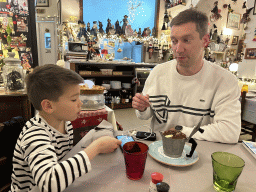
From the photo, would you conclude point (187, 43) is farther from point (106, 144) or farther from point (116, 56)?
point (116, 56)

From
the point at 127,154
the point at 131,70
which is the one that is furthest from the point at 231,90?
the point at 131,70

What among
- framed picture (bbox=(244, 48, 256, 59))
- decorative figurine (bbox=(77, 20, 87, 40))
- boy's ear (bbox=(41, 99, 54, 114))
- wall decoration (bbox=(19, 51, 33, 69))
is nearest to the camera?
boy's ear (bbox=(41, 99, 54, 114))

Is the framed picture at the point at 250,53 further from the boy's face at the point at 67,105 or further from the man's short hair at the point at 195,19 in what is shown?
Answer: the boy's face at the point at 67,105

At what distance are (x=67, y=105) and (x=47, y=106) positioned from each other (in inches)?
3.8

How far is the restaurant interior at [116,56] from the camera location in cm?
71

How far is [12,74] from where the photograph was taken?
184 cm

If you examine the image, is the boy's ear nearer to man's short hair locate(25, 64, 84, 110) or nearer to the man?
man's short hair locate(25, 64, 84, 110)

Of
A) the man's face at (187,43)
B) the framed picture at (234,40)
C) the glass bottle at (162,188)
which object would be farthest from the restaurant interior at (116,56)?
the man's face at (187,43)

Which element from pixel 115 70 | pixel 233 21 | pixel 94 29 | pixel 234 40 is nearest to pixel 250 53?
pixel 234 40

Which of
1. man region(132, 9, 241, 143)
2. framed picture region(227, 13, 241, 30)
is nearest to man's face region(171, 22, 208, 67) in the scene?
man region(132, 9, 241, 143)

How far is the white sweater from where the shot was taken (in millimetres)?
1087

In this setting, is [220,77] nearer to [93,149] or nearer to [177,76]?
[177,76]

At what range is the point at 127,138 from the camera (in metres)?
0.95

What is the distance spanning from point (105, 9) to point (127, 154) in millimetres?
5576
